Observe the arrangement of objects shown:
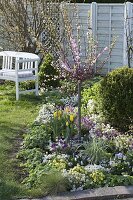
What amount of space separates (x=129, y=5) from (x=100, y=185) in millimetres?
7180

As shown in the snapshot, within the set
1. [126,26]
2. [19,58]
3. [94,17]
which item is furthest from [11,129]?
[94,17]

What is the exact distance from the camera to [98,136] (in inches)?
239

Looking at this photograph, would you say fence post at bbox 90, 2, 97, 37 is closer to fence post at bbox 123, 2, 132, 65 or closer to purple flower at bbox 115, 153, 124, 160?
fence post at bbox 123, 2, 132, 65

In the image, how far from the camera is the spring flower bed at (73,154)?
4.79 metres

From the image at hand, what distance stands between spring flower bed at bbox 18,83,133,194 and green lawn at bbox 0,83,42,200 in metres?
0.14

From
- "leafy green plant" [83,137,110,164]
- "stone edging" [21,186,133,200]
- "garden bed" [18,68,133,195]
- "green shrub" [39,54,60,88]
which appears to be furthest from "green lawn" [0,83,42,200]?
"leafy green plant" [83,137,110,164]

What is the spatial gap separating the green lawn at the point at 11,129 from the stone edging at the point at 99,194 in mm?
452

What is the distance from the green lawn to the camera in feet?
15.6

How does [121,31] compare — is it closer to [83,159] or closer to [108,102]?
[108,102]

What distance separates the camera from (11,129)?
6.82m

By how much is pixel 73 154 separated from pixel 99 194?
1066 mm

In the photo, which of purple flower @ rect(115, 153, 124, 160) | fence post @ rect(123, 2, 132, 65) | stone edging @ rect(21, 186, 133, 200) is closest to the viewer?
stone edging @ rect(21, 186, 133, 200)

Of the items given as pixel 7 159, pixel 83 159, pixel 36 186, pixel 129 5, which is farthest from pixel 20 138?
Result: pixel 129 5

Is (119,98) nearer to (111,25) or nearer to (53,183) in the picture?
(53,183)
